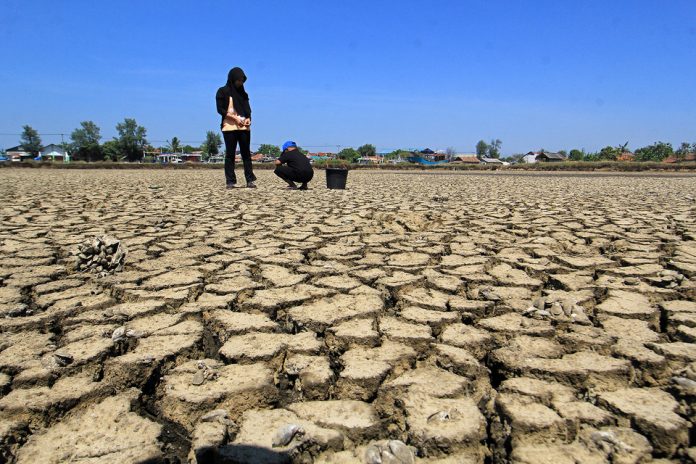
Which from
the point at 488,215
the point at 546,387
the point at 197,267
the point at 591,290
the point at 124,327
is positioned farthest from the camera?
the point at 488,215

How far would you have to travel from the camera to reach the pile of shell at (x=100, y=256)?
2188 millimetres

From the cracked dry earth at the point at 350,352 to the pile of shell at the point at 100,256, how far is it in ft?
0.32

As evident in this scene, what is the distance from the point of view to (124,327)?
151cm

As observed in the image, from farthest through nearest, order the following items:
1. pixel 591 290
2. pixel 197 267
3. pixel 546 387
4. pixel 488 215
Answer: pixel 488 215
pixel 197 267
pixel 591 290
pixel 546 387

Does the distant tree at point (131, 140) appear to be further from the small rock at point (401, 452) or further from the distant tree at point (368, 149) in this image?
the small rock at point (401, 452)

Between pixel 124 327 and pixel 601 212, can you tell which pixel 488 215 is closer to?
pixel 601 212

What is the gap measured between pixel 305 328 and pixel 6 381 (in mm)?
818

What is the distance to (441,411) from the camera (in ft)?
3.50

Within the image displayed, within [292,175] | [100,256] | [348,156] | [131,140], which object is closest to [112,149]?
[131,140]

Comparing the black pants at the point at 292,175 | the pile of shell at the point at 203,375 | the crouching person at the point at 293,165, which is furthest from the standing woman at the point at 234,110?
the pile of shell at the point at 203,375

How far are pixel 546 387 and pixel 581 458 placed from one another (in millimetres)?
268

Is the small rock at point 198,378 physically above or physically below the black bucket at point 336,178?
below

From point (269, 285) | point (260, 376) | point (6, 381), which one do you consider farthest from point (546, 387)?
point (6, 381)

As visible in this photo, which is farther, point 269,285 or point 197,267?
point 197,267
